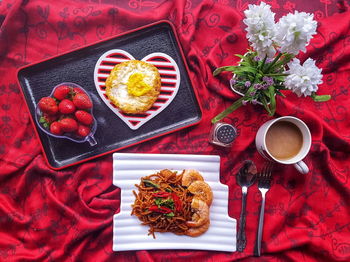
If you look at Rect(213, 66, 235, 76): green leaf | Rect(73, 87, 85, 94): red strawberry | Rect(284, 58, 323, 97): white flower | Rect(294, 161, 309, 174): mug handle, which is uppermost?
Rect(284, 58, 323, 97): white flower

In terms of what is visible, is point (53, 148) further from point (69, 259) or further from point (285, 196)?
point (285, 196)

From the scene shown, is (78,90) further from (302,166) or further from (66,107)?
(302,166)

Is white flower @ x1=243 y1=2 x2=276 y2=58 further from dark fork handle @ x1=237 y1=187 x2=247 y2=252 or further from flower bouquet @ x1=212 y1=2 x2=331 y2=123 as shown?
dark fork handle @ x1=237 y1=187 x2=247 y2=252

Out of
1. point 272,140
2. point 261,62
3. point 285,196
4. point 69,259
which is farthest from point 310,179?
point 69,259

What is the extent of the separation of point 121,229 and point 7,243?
0.67 metres

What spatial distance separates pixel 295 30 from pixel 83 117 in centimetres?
116

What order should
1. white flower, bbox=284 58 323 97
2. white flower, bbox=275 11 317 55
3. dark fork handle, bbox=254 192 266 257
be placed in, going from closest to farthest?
white flower, bbox=275 11 317 55 → white flower, bbox=284 58 323 97 → dark fork handle, bbox=254 192 266 257

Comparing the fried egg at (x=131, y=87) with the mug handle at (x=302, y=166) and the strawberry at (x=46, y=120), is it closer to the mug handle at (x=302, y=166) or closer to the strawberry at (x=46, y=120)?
the strawberry at (x=46, y=120)

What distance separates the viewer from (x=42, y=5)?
1881 mm

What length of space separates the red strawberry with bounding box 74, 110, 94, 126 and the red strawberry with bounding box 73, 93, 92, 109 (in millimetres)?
32

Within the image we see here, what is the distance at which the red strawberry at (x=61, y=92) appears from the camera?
175cm

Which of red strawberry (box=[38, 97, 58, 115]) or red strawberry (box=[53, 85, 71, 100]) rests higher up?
red strawberry (box=[53, 85, 71, 100])

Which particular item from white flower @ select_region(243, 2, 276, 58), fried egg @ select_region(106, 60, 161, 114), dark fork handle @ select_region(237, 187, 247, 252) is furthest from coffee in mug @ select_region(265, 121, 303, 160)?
fried egg @ select_region(106, 60, 161, 114)

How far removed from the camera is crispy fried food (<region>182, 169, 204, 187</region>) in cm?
180
